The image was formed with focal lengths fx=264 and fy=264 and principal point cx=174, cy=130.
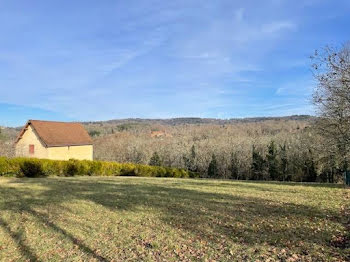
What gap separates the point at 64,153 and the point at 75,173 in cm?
1213

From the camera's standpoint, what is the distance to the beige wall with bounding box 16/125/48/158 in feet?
99.8

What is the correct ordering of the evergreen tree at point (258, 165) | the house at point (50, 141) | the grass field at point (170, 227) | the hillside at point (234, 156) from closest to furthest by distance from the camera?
the grass field at point (170, 227)
the house at point (50, 141)
the hillside at point (234, 156)
the evergreen tree at point (258, 165)

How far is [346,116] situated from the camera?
11359 mm

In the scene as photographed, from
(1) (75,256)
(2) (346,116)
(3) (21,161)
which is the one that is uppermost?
(2) (346,116)

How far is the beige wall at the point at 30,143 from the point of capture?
30431 millimetres

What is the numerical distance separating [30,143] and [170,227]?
97.4 ft

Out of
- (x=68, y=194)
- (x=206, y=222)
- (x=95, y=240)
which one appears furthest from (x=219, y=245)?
A: (x=68, y=194)

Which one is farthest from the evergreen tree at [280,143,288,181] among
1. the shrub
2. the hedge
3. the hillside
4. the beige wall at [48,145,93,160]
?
the shrub

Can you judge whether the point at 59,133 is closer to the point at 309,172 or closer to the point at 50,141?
the point at 50,141

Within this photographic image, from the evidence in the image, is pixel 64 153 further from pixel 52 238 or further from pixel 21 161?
pixel 52 238

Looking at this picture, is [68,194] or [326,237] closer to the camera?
[326,237]

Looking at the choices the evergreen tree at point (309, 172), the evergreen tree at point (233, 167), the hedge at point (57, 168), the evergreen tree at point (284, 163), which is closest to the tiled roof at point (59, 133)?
the hedge at point (57, 168)

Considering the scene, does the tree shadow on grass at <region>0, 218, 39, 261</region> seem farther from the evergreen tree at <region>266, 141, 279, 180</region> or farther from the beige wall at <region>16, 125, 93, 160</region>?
the evergreen tree at <region>266, 141, 279, 180</region>

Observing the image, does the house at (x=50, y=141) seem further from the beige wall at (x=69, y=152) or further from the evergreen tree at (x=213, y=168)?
the evergreen tree at (x=213, y=168)
